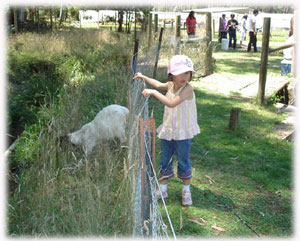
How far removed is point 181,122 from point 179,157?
0.33 m

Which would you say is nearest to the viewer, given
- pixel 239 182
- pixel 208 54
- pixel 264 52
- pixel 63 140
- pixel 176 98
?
pixel 176 98

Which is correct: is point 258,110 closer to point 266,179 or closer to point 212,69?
point 266,179

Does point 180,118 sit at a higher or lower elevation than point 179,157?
higher

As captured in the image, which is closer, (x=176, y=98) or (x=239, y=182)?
(x=176, y=98)

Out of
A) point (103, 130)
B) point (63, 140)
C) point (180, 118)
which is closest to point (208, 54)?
point (103, 130)

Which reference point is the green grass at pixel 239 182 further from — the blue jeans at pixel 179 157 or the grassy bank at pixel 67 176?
the grassy bank at pixel 67 176

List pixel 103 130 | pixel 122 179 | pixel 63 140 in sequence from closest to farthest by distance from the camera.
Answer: pixel 122 179 → pixel 63 140 → pixel 103 130

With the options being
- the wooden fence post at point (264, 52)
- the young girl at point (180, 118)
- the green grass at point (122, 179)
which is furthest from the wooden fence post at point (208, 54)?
the young girl at point (180, 118)

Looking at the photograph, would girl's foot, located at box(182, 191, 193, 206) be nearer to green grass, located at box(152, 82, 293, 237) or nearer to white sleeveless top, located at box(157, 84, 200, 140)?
green grass, located at box(152, 82, 293, 237)

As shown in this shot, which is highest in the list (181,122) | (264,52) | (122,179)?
(264,52)

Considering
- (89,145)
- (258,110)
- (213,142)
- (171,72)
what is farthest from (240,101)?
(171,72)

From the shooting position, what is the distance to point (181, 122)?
356 cm

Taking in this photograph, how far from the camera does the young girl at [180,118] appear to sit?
339 centimetres

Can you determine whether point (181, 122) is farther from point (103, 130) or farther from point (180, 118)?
point (103, 130)
